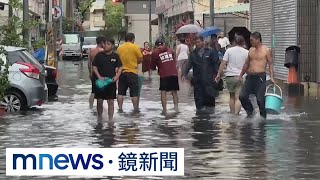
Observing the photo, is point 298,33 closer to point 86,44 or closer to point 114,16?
point 86,44

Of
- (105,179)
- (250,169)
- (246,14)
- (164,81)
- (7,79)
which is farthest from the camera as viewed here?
(246,14)

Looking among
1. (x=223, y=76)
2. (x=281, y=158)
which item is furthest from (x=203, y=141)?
(x=223, y=76)

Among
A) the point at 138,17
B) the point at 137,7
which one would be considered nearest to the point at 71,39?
the point at 138,17

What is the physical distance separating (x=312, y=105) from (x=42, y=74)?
6473mm

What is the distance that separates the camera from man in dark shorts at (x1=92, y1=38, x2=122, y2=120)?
57.5 ft

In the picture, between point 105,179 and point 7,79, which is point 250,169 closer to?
point 105,179

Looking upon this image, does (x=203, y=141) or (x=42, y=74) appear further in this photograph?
(x=42, y=74)

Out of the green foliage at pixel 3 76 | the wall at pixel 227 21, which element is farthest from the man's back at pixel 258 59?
the wall at pixel 227 21

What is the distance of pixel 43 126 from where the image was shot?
1695 centimetres

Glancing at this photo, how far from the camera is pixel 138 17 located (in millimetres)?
111250

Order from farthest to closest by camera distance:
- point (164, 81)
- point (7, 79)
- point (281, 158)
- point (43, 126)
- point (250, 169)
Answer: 1. point (164, 81)
2. point (7, 79)
3. point (43, 126)
4. point (281, 158)
5. point (250, 169)

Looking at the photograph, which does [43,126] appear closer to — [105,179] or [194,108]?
[194,108]

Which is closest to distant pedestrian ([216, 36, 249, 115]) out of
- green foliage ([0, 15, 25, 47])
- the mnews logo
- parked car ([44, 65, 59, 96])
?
green foliage ([0, 15, 25, 47])

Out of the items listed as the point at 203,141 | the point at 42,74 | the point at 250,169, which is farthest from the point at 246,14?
the point at 250,169
